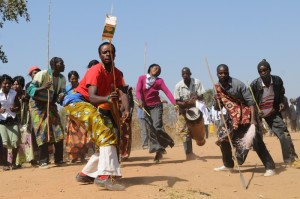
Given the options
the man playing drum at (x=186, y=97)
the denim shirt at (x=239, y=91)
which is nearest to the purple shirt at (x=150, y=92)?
the man playing drum at (x=186, y=97)

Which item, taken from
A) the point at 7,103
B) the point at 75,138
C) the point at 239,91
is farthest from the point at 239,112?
the point at 7,103

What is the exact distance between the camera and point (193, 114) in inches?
370

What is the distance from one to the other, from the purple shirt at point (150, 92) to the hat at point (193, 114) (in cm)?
37

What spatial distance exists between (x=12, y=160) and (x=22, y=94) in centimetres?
139

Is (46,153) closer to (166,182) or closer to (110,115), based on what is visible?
(166,182)

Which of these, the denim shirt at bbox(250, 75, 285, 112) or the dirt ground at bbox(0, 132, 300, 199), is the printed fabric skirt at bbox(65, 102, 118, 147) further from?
the denim shirt at bbox(250, 75, 285, 112)

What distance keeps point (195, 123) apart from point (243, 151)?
2.20 m

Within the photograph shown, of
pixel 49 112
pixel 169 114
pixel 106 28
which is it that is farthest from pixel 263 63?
pixel 169 114

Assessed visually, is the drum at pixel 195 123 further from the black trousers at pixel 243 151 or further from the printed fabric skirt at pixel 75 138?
the printed fabric skirt at pixel 75 138

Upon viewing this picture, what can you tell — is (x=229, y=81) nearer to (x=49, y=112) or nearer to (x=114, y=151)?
(x=114, y=151)

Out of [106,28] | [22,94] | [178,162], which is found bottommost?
[178,162]

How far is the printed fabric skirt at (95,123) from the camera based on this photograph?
554 centimetres

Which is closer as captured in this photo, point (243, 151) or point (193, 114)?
point (243, 151)

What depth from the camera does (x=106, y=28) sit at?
5.81 m
